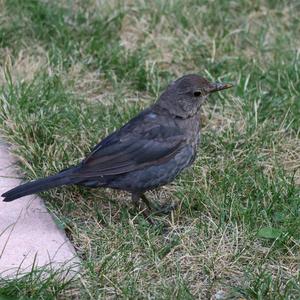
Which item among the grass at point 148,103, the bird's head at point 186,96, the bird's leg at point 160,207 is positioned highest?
the bird's head at point 186,96

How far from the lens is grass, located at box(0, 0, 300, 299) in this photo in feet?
14.6

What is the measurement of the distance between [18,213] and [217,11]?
3.19 m

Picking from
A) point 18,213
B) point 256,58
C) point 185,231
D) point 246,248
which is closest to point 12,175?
point 18,213

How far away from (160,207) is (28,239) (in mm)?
993

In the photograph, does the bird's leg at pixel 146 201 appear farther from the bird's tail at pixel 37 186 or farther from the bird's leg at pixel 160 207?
the bird's tail at pixel 37 186

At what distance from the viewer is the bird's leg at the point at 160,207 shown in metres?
5.18

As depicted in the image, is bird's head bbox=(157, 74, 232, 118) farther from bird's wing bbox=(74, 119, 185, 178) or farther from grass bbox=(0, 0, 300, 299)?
grass bbox=(0, 0, 300, 299)

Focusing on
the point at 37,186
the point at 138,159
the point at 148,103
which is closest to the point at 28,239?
the point at 37,186

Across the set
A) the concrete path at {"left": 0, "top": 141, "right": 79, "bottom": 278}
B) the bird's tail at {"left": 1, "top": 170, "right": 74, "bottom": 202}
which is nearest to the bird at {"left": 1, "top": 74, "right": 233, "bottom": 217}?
the bird's tail at {"left": 1, "top": 170, "right": 74, "bottom": 202}

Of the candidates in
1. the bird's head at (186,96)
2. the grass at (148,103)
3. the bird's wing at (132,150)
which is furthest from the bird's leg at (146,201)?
the bird's head at (186,96)

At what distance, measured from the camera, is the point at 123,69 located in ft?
21.5

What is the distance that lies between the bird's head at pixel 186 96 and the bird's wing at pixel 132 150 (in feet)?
0.66

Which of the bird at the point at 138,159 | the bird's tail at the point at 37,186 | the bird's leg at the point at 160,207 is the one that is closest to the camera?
the bird's tail at the point at 37,186

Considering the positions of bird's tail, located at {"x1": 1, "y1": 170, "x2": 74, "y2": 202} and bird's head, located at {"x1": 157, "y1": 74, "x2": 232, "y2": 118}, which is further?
bird's head, located at {"x1": 157, "y1": 74, "x2": 232, "y2": 118}
